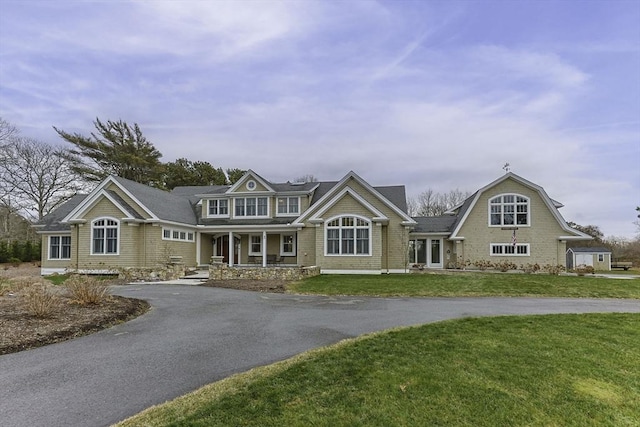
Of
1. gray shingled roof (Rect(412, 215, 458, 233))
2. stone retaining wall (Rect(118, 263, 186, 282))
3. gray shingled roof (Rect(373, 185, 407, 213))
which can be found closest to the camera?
stone retaining wall (Rect(118, 263, 186, 282))

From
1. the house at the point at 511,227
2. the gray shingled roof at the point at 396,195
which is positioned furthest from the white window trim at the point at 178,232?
the house at the point at 511,227

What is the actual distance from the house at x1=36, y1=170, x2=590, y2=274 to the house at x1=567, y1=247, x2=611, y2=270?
14016mm

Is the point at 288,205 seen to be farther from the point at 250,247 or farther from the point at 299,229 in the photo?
the point at 250,247

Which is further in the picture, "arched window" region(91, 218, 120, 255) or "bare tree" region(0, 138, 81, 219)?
"bare tree" region(0, 138, 81, 219)

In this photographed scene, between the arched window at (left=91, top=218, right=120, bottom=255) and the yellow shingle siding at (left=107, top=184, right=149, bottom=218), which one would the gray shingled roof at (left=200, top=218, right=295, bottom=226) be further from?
the arched window at (left=91, top=218, right=120, bottom=255)

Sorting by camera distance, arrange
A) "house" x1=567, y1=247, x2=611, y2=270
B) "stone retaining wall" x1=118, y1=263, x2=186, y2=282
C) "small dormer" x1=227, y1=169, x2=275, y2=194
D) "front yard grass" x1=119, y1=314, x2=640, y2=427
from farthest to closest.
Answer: "house" x1=567, y1=247, x2=611, y2=270
"small dormer" x1=227, y1=169, x2=275, y2=194
"stone retaining wall" x1=118, y1=263, x2=186, y2=282
"front yard grass" x1=119, y1=314, x2=640, y2=427

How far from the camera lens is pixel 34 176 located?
39562 mm

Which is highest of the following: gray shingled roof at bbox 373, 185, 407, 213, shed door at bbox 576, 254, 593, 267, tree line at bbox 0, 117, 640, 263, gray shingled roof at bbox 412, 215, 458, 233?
tree line at bbox 0, 117, 640, 263

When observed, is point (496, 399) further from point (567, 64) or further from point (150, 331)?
point (567, 64)

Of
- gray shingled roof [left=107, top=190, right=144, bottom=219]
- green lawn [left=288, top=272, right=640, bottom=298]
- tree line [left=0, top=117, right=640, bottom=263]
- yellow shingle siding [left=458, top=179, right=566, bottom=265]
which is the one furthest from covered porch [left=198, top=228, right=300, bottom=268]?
tree line [left=0, top=117, right=640, bottom=263]

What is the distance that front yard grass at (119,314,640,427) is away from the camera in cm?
403

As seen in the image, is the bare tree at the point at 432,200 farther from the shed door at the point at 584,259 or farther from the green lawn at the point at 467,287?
the green lawn at the point at 467,287

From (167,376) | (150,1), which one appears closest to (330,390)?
(167,376)

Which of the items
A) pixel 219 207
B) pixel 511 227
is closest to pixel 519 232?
pixel 511 227
